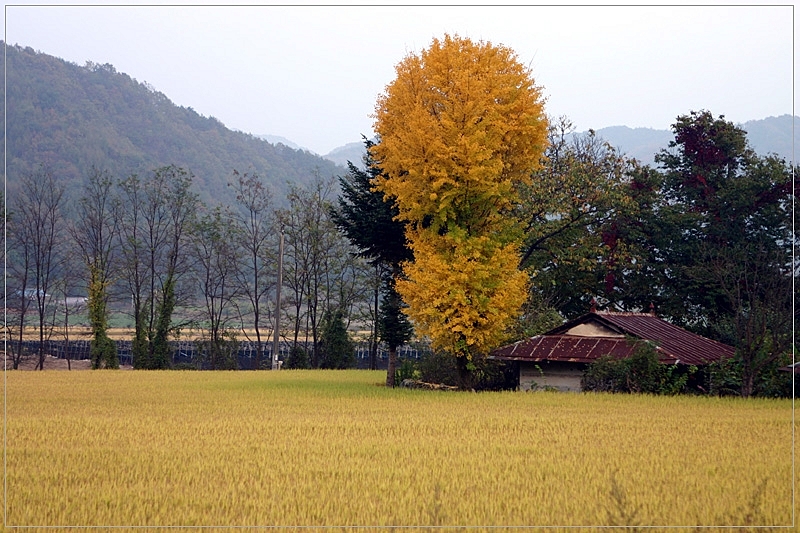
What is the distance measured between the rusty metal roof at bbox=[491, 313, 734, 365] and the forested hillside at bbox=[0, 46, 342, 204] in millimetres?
48655

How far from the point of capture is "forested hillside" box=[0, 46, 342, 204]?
80250 mm

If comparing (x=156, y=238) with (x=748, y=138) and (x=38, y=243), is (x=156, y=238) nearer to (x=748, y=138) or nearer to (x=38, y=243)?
(x=38, y=243)

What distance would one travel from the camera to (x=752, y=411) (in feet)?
79.4

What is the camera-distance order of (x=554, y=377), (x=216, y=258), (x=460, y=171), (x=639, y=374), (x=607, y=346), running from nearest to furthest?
(x=460, y=171) → (x=639, y=374) → (x=607, y=346) → (x=554, y=377) → (x=216, y=258)

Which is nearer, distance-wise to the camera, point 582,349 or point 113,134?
point 582,349

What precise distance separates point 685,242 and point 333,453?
34.9 m

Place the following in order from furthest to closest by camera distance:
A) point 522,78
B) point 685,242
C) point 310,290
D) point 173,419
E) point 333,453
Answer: point 310,290
point 685,242
point 522,78
point 173,419
point 333,453

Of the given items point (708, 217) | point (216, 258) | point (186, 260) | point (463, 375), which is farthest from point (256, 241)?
point (463, 375)

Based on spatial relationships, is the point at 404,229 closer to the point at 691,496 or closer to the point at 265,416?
the point at 265,416

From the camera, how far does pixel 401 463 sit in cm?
1495

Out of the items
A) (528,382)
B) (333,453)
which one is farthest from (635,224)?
(333,453)

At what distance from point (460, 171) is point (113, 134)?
6503cm

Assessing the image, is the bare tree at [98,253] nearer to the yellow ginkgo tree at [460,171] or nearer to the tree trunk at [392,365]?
the tree trunk at [392,365]

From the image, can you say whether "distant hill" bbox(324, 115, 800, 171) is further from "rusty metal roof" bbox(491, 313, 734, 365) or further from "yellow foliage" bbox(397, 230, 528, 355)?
"rusty metal roof" bbox(491, 313, 734, 365)
